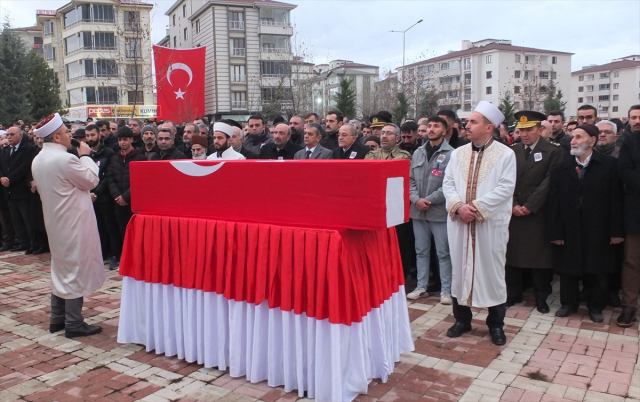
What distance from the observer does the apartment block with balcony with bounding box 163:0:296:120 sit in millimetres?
49781

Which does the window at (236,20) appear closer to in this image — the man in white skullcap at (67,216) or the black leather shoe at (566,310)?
the man in white skullcap at (67,216)

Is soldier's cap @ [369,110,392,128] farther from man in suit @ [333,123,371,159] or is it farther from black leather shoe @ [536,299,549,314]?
black leather shoe @ [536,299,549,314]

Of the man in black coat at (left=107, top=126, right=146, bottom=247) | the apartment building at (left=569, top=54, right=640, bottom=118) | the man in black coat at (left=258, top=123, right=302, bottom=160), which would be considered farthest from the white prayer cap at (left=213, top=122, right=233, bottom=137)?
the apartment building at (left=569, top=54, right=640, bottom=118)

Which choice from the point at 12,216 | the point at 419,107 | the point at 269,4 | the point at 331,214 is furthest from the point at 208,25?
the point at 331,214

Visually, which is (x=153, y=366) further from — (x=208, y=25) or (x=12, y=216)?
(x=208, y=25)

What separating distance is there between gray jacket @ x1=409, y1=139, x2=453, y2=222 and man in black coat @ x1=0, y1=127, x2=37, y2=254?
22.8ft

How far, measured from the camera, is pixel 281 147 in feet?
25.6

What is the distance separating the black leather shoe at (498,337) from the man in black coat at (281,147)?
4.03 metres

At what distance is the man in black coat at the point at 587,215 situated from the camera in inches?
214

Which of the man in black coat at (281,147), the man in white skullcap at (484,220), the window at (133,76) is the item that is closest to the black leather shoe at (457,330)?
the man in white skullcap at (484,220)

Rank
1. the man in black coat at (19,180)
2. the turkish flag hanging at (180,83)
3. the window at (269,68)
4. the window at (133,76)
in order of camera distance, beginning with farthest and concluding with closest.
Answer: the window at (269,68) < the turkish flag hanging at (180,83) < the window at (133,76) < the man in black coat at (19,180)

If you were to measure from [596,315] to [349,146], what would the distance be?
3596 millimetres

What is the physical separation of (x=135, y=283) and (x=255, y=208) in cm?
163

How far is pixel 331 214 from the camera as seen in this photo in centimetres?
372
